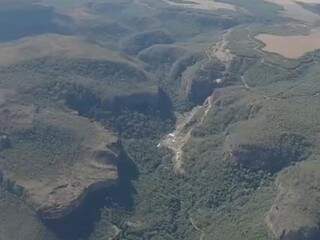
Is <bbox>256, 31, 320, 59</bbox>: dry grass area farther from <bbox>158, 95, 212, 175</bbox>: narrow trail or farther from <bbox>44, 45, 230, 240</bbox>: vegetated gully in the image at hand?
<bbox>44, 45, 230, 240</bbox>: vegetated gully

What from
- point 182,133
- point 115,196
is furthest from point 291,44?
point 115,196

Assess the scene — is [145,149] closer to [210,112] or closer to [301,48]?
[210,112]

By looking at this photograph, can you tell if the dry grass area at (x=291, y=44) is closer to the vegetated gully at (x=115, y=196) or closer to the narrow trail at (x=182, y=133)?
the narrow trail at (x=182, y=133)

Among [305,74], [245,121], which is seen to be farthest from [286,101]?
[305,74]

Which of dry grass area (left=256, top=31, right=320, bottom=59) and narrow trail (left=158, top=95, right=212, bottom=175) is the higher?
dry grass area (left=256, top=31, right=320, bottom=59)

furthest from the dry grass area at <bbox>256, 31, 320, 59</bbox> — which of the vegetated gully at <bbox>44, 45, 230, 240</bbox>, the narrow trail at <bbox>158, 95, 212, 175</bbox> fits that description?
the vegetated gully at <bbox>44, 45, 230, 240</bbox>
